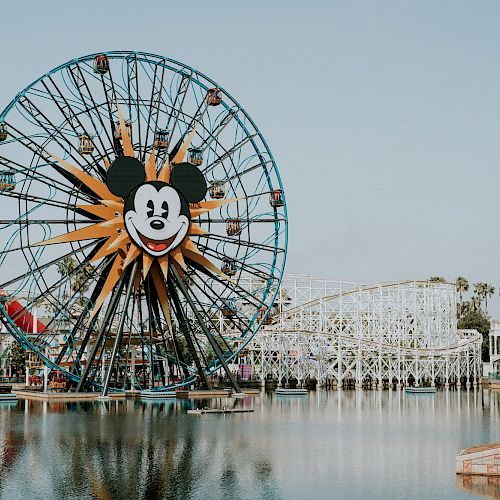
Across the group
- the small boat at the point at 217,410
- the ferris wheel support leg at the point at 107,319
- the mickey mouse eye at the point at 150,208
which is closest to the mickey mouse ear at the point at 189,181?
the mickey mouse eye at the point at 150,208

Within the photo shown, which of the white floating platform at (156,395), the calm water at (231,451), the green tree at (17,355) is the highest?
the green tree at (17,355)

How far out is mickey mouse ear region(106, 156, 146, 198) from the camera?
148 feet

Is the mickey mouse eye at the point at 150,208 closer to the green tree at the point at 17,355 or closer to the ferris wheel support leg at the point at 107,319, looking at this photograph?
the ferris wheel support leg at the point at 107,319

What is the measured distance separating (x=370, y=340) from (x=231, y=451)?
4408 centimetres

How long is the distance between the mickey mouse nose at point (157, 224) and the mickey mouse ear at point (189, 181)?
192 centimetres

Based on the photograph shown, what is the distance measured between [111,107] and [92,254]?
7.32 metres

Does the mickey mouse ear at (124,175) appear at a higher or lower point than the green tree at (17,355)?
higher

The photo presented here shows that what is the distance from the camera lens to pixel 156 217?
4591 cm

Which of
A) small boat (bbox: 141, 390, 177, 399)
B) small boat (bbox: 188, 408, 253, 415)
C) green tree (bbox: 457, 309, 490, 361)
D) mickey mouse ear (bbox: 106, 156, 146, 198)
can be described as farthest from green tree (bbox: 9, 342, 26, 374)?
green tree (bbox: 457, 309, 490, 361)

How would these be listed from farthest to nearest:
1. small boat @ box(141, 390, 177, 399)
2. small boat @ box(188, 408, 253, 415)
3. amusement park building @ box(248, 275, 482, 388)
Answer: amusement park building @ box(248, 275, 482, 388)
small boat @ box(141, 390, 177, 399)
small boat @ box(188, 408, 253, 415)

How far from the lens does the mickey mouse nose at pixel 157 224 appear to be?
150ft

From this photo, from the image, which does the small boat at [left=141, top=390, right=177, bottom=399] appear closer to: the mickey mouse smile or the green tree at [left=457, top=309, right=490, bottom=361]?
the mickey mouse smile

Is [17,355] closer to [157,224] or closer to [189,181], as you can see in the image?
[157,224]

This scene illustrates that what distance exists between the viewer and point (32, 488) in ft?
67.4
